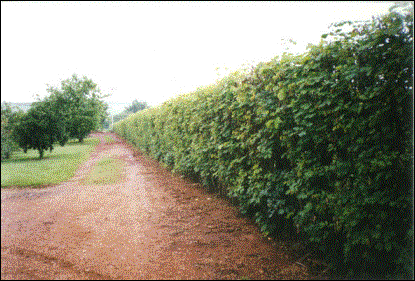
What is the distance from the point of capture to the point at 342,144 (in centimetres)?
285

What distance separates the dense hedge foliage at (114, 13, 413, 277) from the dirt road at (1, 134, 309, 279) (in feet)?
2.06

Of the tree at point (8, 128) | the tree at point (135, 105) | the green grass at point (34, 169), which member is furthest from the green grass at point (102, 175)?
the tree at point (135, 105)

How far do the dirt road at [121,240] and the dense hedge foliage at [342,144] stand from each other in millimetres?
627

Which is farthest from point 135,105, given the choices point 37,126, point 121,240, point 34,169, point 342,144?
point 342,144

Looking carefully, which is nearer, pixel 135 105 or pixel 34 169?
pixel 34 169

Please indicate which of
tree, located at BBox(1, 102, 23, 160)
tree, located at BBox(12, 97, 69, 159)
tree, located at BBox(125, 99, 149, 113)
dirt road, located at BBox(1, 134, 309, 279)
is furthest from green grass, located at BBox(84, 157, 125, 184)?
tree, located at BBox(125, 99, 149, 113)

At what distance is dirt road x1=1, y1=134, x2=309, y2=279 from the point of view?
6.65ft

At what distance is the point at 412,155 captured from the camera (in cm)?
251

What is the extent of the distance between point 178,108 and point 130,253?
5995mm

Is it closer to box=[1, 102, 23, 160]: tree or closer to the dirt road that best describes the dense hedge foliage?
the dirt road

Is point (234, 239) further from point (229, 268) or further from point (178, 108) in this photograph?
point (178, 108)

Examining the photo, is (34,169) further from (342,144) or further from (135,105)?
(135,105)

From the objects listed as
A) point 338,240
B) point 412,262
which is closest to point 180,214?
point 338,240

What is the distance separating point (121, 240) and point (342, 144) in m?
2.96
